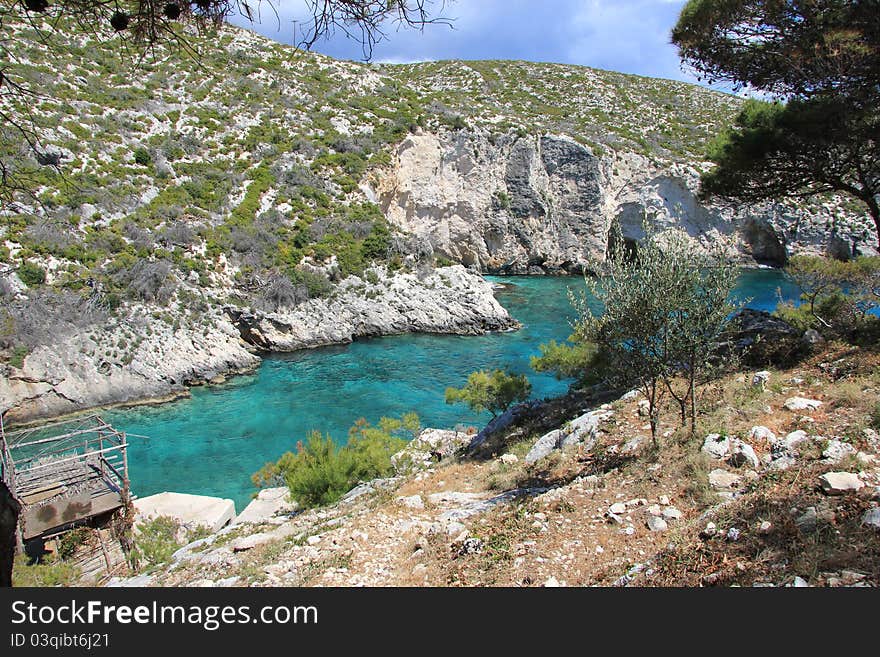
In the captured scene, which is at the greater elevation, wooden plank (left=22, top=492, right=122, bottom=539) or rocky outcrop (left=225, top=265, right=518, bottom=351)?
rocky outcrop (left=225, top=265, right=518, bottom=351)

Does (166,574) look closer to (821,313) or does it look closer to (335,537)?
(335,537)

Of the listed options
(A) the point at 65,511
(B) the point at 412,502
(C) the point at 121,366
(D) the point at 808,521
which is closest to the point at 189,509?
(A) the point at 65,511

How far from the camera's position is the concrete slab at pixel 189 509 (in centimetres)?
1162

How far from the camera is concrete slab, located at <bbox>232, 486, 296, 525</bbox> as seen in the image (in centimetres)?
1095

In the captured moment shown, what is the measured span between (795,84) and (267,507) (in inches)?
583

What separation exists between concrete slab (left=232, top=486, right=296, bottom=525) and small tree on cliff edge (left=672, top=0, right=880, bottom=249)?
1335cm

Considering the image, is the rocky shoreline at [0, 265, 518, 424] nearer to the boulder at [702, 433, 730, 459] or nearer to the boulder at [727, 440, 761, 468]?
the boulder at [702, 433, 730, 459]

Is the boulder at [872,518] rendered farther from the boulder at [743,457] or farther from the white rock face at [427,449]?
the white rock face at [427,449]

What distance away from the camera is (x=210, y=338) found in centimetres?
2334

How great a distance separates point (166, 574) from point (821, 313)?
18147 mm

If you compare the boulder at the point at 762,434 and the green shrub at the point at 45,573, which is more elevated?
the boulder at the point at 762,434

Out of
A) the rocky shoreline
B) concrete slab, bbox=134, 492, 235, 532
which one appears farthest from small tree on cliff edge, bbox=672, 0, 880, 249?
the rocky shoreline

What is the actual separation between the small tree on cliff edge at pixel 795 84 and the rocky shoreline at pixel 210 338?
1885 centimetres

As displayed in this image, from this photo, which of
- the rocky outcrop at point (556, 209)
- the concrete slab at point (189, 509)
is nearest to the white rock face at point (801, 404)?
the concrete slab at point (189, 509)
